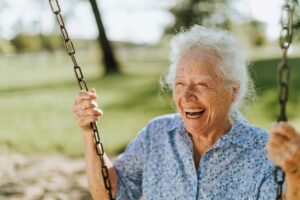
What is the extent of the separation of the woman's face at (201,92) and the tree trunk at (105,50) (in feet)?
57.6

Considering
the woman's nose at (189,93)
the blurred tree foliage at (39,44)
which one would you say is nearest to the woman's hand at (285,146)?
the woman's nose at (189,93)

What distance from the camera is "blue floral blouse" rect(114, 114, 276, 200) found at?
2777mm

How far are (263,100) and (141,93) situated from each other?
174 inches

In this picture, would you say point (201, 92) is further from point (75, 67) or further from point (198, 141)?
point (75, 67)

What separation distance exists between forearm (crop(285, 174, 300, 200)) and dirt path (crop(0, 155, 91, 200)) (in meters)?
3.63

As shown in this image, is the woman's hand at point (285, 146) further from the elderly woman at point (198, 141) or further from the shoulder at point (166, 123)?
the shoulder at point (166, 123)

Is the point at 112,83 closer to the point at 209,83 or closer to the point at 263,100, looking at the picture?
the point at 263,100

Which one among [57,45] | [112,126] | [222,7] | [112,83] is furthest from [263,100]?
[57,45]

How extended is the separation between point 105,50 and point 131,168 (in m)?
19.2

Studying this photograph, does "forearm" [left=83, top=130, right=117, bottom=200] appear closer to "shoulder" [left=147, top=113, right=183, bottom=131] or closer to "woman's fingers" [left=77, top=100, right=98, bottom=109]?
"woman's fingers" [left=77, top=100, right=98, bottom=109]

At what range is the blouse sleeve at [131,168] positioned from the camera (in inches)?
124

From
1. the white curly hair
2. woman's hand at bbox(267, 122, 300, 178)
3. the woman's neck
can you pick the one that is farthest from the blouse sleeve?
woman's hand at bbox(267, 122, 300, 178)

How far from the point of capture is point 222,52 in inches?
116

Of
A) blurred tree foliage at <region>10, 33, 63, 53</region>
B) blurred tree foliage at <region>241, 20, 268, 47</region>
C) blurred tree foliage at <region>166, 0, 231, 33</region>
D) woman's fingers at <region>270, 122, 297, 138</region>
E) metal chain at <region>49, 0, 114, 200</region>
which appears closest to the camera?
woman's fingers at <region>270, 122, 297, 138</region>
